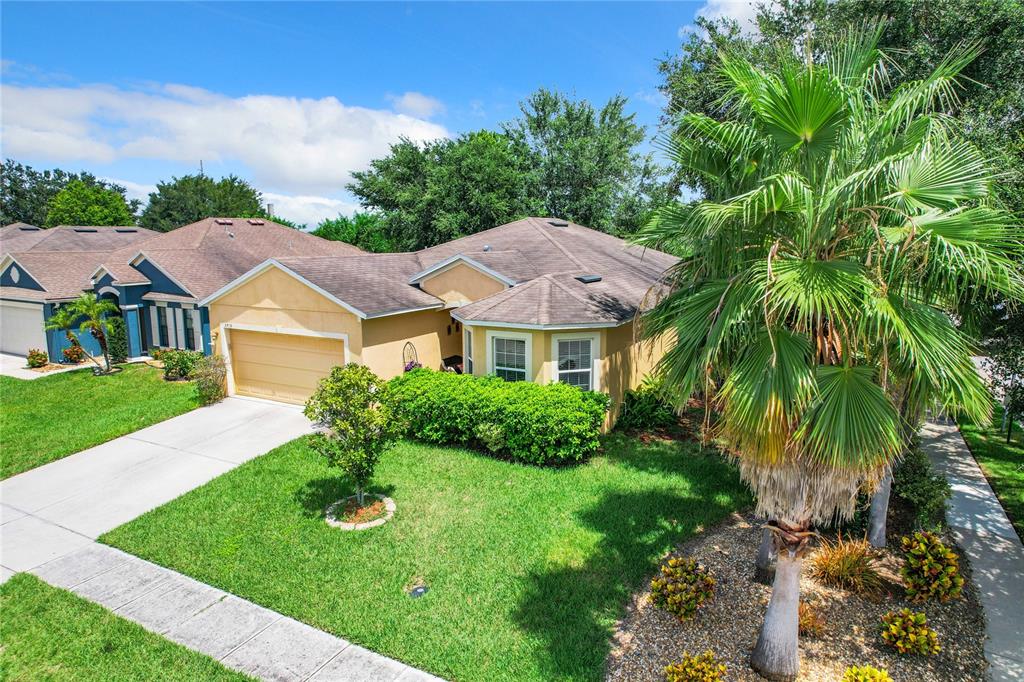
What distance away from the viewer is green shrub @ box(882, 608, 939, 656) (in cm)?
613

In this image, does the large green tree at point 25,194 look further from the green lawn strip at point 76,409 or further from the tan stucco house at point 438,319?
the tan stucco house at point 438,319

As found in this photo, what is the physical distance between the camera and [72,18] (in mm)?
12086

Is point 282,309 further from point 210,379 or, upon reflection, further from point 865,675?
point 865,675

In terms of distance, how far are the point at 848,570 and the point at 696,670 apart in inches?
134

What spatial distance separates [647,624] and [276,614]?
4.73 metres

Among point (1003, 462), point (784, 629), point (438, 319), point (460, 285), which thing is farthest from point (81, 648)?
point (1003, 462)

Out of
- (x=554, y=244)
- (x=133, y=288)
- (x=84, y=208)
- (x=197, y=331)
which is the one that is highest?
(x=84, y=208)

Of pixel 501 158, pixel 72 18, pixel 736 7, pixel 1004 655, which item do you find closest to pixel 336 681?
pixel 1004 655

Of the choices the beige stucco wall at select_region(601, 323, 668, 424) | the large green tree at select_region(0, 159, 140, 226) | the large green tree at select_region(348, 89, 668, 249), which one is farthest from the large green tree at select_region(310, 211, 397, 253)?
the large green tree at select_region(0, 159, 140, 226)

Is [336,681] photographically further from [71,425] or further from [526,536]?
[71,425]

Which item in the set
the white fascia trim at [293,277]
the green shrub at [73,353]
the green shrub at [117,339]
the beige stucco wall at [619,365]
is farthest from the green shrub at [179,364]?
the beige stucco wall at [619,365]

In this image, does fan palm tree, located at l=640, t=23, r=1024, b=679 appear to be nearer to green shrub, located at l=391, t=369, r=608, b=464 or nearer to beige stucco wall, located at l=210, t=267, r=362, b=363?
green shrub, located at l=391, t=369, r=608, b=464

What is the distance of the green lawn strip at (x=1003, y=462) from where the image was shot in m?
9.97

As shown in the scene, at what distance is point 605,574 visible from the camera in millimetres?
7734
